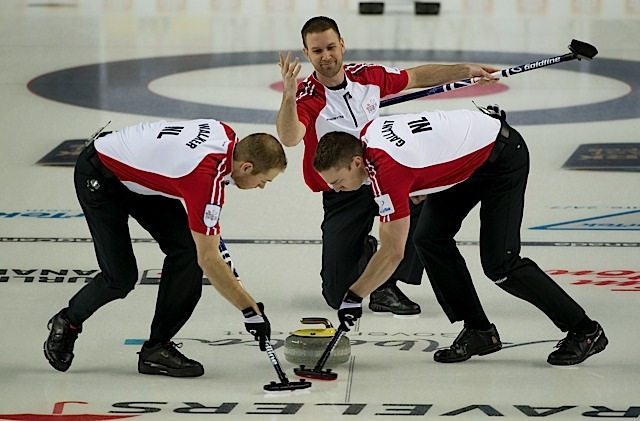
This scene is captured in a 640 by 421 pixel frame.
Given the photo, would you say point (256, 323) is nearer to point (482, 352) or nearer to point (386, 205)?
point (386, 205)

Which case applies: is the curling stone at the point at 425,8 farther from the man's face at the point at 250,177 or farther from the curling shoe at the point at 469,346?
the man's face at the point at 250,177

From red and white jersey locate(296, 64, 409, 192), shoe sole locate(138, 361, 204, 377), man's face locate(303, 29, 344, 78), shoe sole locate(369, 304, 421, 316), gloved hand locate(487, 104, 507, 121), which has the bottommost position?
shoe sole locate(369, 304, 421, 316)

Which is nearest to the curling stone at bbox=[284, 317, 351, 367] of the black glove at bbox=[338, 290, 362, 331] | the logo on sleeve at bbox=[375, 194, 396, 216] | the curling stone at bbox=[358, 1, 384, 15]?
the black glove at bbox=[338, 290, 362, 331]

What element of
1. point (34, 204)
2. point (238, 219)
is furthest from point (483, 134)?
point (34, 204)

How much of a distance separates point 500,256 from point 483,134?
55 centimetres

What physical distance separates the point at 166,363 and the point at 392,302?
1548 millimetres

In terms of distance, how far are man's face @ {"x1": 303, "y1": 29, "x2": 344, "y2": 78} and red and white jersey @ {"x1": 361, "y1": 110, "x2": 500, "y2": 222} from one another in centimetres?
95

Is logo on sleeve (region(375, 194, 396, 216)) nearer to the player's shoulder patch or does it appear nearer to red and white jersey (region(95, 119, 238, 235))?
red and white jersey (region(95, 119, 238, 235))

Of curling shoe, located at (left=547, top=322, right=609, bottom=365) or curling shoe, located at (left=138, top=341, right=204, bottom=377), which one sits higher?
curling shoe, located at (left=547, top=322, right=609, bottom=365)

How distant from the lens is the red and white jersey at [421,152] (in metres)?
6.26

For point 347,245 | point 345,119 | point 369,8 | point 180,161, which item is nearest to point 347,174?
point 180,161

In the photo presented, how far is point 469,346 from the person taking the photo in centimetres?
684

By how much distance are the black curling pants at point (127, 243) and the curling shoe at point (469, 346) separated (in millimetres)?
1168

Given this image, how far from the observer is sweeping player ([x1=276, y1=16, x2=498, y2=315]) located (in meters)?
7.50
